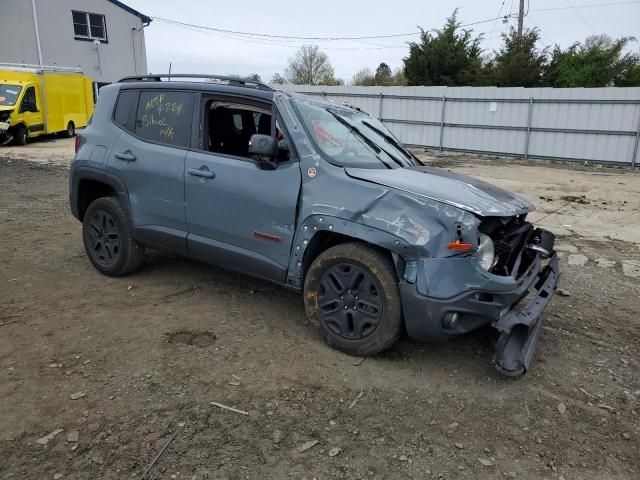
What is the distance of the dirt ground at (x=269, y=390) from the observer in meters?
2.61

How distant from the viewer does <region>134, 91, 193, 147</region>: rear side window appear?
171 inches

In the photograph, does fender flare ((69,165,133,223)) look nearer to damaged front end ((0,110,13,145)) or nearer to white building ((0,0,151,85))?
damaged front end ((0,110,13,145))

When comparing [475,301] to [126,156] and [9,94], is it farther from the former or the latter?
[9,94]

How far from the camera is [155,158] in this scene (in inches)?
174

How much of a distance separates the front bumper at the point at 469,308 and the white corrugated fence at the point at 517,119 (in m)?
14.2

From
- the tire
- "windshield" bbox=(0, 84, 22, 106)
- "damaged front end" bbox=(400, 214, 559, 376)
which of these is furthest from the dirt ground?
"windshield" bbox=(0, 84, 22, 106)

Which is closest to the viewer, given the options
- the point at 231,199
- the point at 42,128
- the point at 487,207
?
the point at 487,207

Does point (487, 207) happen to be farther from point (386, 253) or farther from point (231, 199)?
point (231, 199)

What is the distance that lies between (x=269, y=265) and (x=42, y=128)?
736 inches

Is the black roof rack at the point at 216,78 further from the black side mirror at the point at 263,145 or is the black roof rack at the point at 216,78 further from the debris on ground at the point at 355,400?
the debris on ground at the point at 355,400

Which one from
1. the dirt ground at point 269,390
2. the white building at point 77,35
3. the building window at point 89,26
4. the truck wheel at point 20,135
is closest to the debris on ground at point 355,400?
the dirt ground at point 269,390

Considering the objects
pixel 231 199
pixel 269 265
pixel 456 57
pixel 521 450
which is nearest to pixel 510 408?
pixel 521 450

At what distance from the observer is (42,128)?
754 inches

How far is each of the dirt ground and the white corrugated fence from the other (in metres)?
11.6
